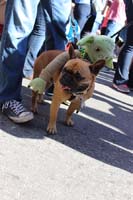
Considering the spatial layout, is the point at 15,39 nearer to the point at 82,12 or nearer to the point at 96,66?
the point at 96,66

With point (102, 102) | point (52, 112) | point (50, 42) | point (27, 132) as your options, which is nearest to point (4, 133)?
point (27, 132)

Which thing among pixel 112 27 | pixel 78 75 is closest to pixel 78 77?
pixel 78 75

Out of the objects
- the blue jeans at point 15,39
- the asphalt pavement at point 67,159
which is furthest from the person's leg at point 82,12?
the blue jeans at point 15,39

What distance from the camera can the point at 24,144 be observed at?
310 cm

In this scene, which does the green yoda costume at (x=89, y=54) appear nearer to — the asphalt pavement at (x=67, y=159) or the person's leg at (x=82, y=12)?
the asphalt pavement at (x=67, y=159)

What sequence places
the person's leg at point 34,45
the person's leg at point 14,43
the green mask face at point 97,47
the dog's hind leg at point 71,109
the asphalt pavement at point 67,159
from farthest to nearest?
the person's leg at point 34,45 < the dog's hind leg at point 71,109 < the green mask face at point 97,47 < the person's leg at point 14,43 < the asphalt pavement at point 67,159

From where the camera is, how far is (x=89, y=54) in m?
3.48

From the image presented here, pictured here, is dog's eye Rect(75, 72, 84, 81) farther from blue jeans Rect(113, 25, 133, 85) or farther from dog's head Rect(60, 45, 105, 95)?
blue jeans Rect(113, 25, 133, 85)

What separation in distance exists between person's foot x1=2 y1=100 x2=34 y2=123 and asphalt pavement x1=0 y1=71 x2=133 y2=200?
1.9 inches

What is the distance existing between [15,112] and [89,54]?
2.44 feet

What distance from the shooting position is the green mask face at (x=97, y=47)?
3.45 m

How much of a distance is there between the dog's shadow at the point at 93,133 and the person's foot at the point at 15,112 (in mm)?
53

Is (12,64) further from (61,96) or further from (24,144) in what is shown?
(24,144)

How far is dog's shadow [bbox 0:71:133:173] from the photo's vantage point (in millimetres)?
3258
